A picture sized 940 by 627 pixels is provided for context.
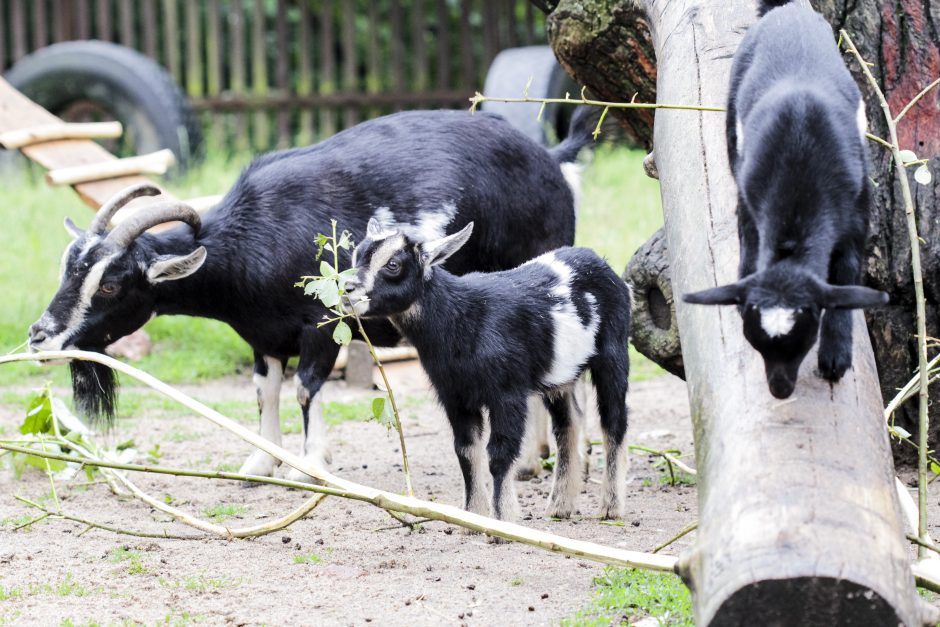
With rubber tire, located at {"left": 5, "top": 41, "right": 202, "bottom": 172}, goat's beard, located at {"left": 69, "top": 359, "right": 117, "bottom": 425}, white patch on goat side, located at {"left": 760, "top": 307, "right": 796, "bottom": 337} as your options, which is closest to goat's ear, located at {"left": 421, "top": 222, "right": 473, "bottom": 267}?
white patch on goat side, located at {"left": 760, "top": 307, "right": 796, "bottom": 337}

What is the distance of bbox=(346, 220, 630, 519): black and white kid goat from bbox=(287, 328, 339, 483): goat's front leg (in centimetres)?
101

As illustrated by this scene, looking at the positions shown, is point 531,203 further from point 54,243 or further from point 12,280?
point 54,243

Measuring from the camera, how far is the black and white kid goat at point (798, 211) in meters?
3.22

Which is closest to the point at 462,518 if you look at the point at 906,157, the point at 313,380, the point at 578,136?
the point at 906,157

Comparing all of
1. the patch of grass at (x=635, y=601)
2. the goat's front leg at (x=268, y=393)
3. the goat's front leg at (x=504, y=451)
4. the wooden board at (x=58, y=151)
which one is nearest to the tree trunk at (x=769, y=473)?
the patch of grass at (x=635, y=601)

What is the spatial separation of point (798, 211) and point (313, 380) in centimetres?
297

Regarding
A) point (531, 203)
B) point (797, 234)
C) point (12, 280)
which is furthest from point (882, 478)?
point (12, 280)

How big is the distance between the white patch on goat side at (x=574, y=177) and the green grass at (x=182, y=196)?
1.92 metres

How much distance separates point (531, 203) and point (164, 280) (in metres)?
1.79

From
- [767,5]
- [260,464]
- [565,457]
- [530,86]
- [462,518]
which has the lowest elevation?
[260,464]

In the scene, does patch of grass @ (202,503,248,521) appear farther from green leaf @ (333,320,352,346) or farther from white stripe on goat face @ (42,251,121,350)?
green leaf @ (333,320,352,346)

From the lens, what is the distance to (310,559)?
452 centimetres

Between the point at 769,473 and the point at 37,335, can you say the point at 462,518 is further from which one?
the point at 37,335

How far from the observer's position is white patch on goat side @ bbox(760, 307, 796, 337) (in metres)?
3.20
